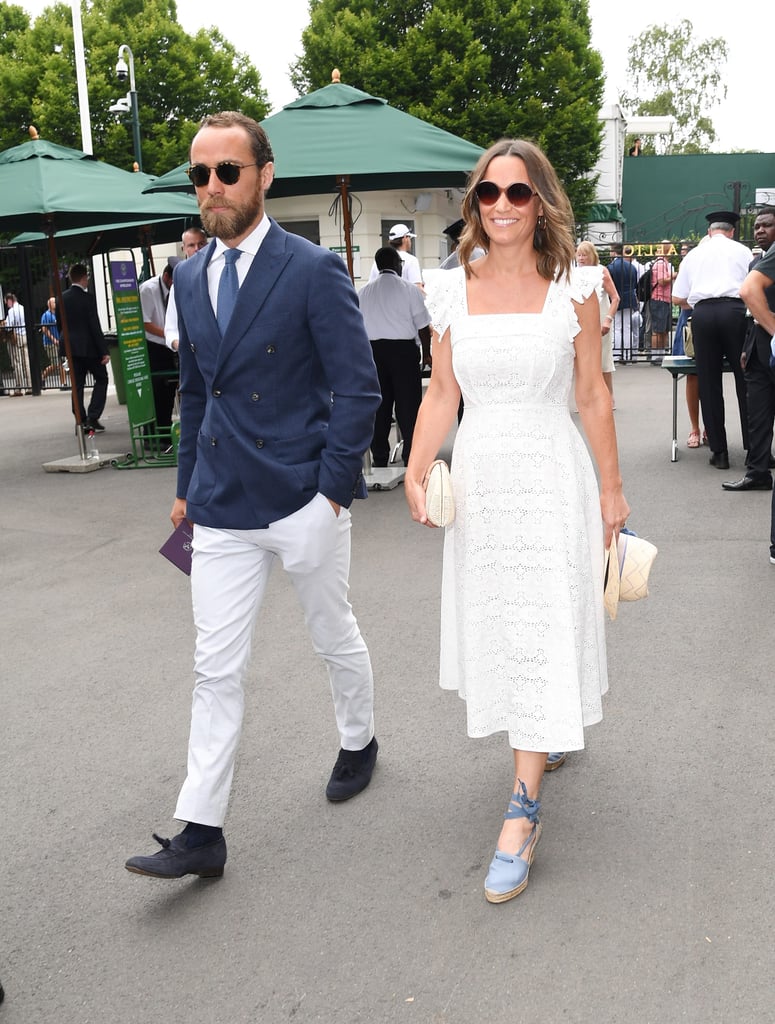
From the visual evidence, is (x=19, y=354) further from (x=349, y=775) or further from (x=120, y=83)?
(x=349, y=775)

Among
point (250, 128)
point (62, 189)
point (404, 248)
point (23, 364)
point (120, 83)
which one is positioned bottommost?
point (23, 364)

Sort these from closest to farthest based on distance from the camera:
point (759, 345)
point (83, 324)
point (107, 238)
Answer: point (759, 345) < point (83, 324) < point (107, 238)

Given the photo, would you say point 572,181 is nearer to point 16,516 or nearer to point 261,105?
point 261,105

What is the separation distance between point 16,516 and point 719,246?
6.26 metres

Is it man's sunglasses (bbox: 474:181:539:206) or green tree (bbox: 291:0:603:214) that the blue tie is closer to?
man's sunglasses (bbox: 474:181:539:206)

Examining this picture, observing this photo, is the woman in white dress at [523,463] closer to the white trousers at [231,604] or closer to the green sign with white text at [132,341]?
the white trousers at [231,604]

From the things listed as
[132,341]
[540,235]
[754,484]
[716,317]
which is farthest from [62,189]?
[540,235]

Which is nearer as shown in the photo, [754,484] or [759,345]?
[759,345]

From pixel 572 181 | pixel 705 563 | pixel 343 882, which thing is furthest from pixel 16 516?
pixel 572 181

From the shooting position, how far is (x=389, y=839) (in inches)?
141

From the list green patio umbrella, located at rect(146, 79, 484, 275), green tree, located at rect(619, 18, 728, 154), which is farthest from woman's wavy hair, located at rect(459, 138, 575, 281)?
green tree, located at rect(619, 18, 728, 154)

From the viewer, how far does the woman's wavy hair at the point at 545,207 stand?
3283 mm

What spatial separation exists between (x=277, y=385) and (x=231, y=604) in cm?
65

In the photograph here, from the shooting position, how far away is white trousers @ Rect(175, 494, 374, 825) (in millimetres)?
3291
